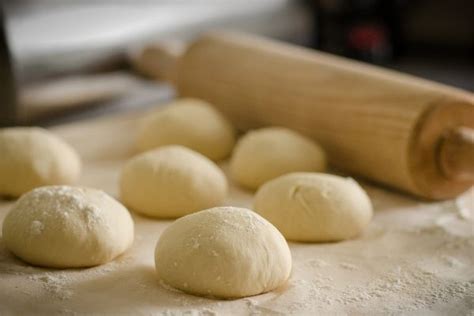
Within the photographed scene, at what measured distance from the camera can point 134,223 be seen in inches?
77.9

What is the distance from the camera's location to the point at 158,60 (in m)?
2.86

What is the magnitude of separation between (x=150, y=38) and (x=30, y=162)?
105 cm

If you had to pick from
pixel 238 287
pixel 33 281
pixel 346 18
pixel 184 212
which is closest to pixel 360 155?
pixel 184 212

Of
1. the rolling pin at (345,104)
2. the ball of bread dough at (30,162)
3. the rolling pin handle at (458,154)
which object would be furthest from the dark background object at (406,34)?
the ball of bread dough at (30,162)

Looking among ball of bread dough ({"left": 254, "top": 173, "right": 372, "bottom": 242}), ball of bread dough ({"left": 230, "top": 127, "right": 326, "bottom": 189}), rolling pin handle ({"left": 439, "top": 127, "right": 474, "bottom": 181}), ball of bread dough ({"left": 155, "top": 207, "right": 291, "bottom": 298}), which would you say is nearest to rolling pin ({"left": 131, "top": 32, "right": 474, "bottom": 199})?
rolling pin handle ({"left": 439, "top": 127, "right": 474, "bottom": 181})

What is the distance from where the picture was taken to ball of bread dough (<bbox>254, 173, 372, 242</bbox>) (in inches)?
72.7

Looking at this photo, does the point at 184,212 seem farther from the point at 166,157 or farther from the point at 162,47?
the point at 162,47

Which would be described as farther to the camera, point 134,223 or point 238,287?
point 134,223

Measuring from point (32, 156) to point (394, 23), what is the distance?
2.33 m

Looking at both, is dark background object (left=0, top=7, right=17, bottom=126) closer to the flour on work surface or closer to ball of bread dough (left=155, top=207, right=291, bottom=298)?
the flour on work surface

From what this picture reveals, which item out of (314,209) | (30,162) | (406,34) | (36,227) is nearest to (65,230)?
(36,227)

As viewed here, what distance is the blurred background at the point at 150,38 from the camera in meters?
A: 2.65

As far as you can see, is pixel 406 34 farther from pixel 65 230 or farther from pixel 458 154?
pixel 65 230

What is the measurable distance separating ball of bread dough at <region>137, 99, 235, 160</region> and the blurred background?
44cm
